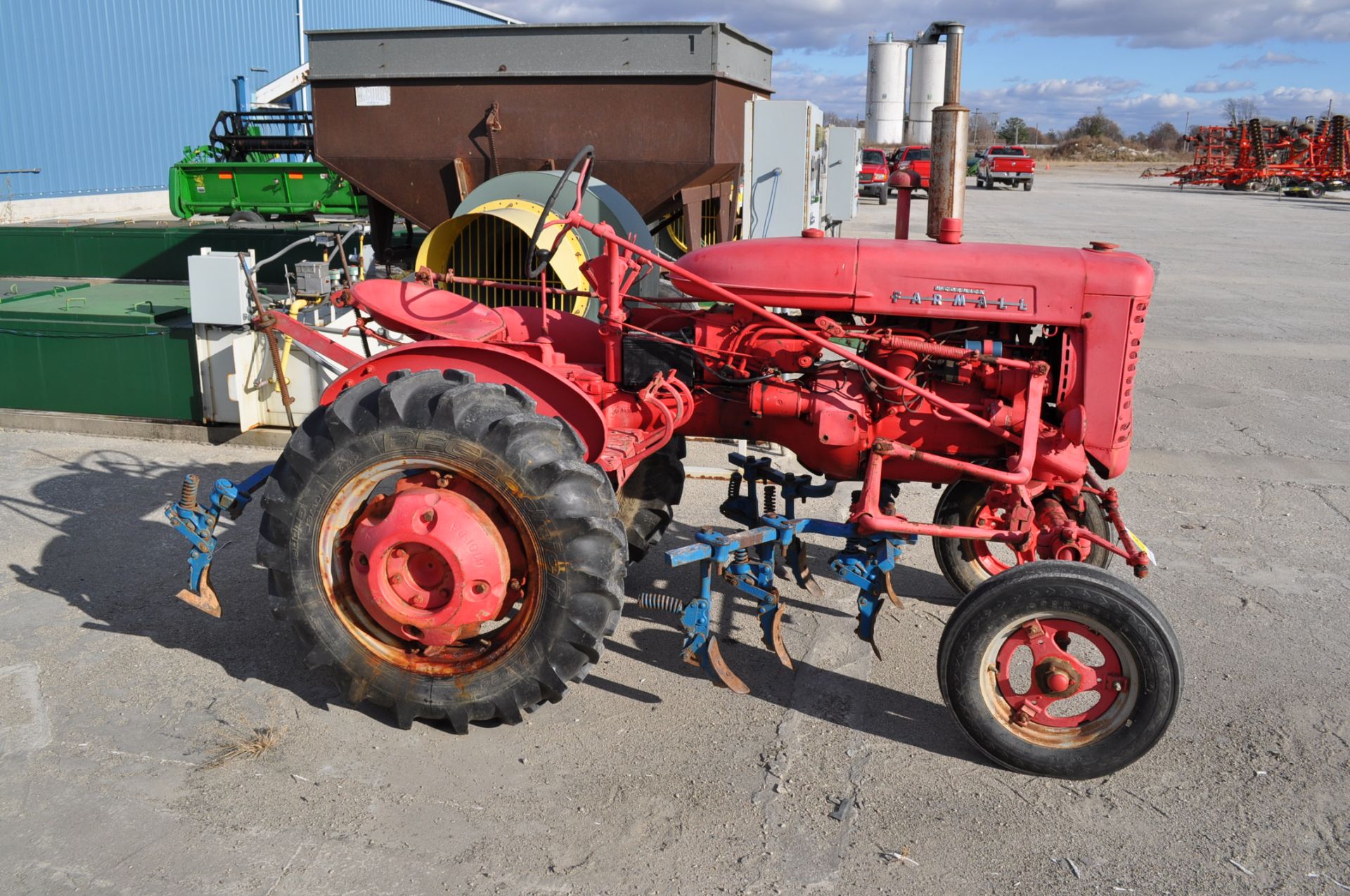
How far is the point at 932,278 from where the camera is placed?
388 cm

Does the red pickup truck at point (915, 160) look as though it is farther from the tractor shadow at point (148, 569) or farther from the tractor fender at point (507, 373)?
the tractor fender at point (507, 373)

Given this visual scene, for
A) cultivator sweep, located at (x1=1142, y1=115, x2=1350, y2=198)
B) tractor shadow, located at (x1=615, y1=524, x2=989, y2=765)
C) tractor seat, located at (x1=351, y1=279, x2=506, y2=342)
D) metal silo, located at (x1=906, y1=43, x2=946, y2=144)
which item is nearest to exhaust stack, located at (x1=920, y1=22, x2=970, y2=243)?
tractor shadow, located at (x1=615, y1=524, x2=989, y2=765)

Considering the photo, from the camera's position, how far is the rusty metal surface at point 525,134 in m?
8.33

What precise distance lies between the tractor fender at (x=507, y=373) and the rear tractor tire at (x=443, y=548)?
0.25 meters

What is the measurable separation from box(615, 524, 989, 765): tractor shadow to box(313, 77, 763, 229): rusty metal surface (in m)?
3.96

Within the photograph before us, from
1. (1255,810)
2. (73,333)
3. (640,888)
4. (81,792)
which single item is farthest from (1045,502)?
(73,333)

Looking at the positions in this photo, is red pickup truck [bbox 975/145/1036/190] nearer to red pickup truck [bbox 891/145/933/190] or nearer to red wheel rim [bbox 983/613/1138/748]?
red pickup truck [bbox 891/145/933/190]

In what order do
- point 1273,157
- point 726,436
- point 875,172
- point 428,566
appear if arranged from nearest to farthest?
point 428,566
point 726,436
point 875,172
point 1273,157

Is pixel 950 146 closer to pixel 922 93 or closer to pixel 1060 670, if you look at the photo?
pixel 1060 670

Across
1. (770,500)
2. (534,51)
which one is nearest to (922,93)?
(534,51)

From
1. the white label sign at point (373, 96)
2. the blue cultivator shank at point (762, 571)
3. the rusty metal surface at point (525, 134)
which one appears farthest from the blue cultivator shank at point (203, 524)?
the white label sign at point (373, 96)

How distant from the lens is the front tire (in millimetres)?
3402

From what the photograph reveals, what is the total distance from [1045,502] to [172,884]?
10.1 feet

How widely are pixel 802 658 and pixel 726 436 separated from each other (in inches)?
35.9
